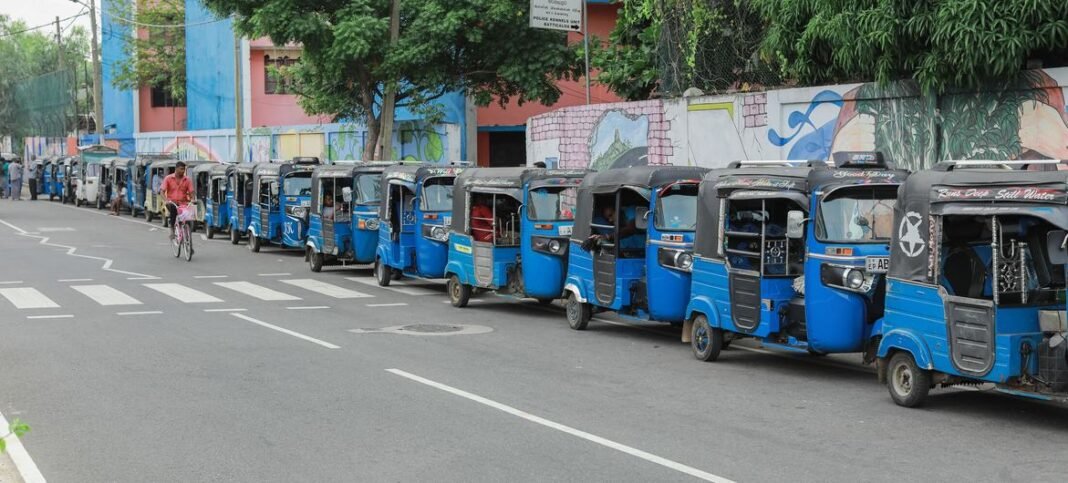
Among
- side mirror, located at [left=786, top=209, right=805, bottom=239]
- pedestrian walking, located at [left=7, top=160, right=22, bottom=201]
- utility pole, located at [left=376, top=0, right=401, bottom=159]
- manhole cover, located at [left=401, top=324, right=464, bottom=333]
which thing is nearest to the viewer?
side mirror, located at [left=786, top=209, right=805, bottom=239]

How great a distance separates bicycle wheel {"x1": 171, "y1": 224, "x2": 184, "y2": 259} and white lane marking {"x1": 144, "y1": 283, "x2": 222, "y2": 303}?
17.0ft

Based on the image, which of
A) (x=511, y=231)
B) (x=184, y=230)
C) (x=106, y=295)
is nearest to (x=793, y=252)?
(x=511, y=231)

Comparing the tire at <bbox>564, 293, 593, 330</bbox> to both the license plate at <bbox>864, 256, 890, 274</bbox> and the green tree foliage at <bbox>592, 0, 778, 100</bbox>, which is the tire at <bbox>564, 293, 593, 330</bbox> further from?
the green tree foliage at <bbox>592, 0, 778, 100</bbox>

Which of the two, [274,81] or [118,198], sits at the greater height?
[274,81]

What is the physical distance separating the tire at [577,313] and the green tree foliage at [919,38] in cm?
590

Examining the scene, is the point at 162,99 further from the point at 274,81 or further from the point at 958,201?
the point at 958,201

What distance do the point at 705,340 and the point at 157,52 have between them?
6119 cm

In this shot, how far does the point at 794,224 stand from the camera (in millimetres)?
12844

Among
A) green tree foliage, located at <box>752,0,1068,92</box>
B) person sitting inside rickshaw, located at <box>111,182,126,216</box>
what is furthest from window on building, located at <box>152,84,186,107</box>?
green tree foliage, located at <box>752,0,1068,92</box>

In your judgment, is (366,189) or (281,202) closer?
(366,189)

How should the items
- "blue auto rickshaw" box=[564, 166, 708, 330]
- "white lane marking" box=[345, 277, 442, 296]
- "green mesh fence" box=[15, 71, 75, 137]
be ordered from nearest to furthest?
1. "blue auto rickshaw" box=[564, 166, 708, 330]
2. "white lane marking" box=[345, 277, 442, 296]
3. "green mesh fence" box=[15, 71, 75, 137]

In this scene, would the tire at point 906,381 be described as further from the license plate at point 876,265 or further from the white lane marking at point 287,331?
the white lane marking at point 287,331

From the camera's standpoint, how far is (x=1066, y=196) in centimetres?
953

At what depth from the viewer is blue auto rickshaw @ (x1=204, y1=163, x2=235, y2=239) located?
32.9 meters
